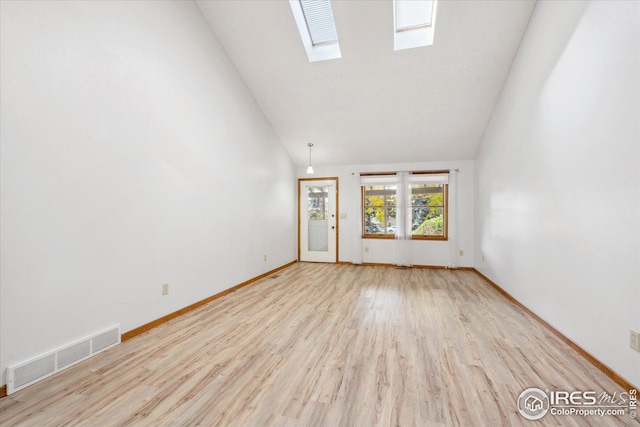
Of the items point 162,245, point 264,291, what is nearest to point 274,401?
point 162,245

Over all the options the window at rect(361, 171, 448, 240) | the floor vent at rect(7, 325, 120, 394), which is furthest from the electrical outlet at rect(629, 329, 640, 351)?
the window at rect(361, 171, 448, 240)

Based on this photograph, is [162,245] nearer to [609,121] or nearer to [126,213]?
[126,213]

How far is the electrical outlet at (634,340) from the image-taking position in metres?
1.63

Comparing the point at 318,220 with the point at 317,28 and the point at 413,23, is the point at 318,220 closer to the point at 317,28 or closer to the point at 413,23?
the point at 317,28

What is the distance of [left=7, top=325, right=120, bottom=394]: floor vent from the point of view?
5.62 ft

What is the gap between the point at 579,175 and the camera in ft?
7.27

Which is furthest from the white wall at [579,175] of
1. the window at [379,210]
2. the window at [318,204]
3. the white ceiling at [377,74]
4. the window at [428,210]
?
the window at [318,204]

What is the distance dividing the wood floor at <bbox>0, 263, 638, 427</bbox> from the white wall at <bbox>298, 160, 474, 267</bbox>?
2.59 m

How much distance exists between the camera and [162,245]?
2.82 metres

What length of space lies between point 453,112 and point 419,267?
3.10 meters

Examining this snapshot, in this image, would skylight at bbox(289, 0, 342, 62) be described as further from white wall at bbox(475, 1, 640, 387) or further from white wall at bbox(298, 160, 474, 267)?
white wall at bbox(298, 160, 474, 267)

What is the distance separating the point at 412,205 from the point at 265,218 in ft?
10.3

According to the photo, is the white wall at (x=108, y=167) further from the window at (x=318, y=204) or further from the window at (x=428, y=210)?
the window at (x=428, y=210)

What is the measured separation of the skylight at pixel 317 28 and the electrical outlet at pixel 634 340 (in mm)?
3927
